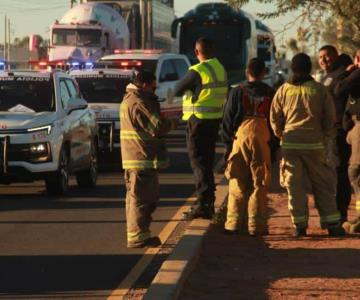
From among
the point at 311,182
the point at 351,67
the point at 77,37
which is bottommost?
the point at 311,182

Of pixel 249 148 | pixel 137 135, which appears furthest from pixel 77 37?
pixel 137 135

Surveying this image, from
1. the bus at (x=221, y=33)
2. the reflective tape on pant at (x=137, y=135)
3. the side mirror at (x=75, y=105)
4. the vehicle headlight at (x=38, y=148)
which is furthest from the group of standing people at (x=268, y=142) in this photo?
the bus at (x=221, y=33)

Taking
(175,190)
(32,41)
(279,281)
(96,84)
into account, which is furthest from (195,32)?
(279,281)

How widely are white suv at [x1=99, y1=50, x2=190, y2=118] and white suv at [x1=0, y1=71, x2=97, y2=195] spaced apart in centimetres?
854

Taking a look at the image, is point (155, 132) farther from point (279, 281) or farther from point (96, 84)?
point (96, 84)

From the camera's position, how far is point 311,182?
38.0 feet

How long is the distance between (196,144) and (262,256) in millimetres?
2464

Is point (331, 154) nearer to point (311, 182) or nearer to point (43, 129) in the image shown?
point (311, 182)

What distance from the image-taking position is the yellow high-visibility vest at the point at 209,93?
12.7m

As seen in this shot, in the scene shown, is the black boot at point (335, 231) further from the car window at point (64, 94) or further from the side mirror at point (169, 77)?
the side mirror at point (169, 77)

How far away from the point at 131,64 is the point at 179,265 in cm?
1773

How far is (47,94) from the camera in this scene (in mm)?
16703

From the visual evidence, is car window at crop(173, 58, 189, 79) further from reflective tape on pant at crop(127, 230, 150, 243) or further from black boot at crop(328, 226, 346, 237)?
reflective tape on pant at crop(127, 230, 150, 243)

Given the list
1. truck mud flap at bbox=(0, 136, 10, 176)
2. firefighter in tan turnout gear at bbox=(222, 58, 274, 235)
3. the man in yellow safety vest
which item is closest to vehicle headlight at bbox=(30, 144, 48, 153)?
truck mud flap at bbox=(0, 136, 10, 176)
